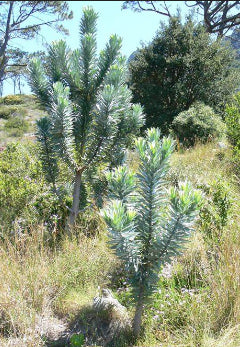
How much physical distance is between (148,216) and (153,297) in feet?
3.45

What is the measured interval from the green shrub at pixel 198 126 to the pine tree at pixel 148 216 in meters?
7.28

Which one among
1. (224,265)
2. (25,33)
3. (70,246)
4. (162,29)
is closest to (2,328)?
(70,246)

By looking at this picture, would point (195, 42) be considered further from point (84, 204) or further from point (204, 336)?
point (204, 336)

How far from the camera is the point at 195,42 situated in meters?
11.1

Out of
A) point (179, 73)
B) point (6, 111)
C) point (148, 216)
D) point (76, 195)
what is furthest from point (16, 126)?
point (148, 216)

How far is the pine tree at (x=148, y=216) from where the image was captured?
6.65 ft

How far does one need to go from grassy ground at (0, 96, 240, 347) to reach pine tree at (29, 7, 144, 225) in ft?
3.13

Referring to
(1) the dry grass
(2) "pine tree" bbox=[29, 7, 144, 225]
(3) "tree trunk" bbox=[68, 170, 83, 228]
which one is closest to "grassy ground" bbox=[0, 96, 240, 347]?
(1) the dry grass

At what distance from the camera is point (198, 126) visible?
942 cm

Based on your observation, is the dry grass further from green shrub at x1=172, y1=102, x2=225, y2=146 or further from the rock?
green shrub at x1=172, y1=102, x2=225, y2=146

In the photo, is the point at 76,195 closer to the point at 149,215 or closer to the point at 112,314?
the point at 112,314

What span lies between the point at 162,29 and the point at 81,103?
943 centimetres

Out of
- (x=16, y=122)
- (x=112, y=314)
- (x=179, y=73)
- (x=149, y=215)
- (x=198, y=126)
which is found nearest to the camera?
(x=149, y=215)

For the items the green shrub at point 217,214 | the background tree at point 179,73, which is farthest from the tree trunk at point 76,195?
the background tree at point 179,73
